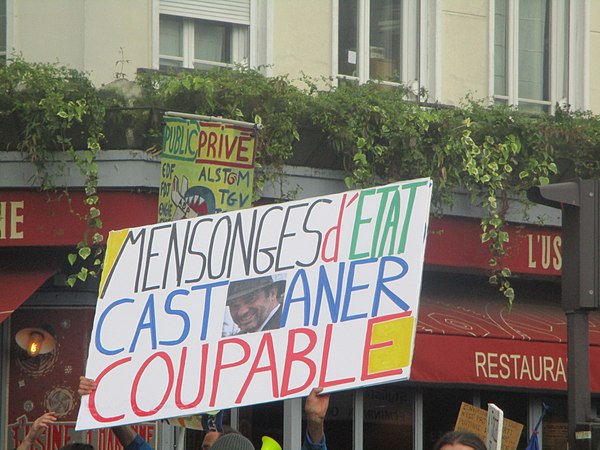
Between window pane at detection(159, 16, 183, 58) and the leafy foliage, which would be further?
window pane at detection(159, 16, 183, 58)

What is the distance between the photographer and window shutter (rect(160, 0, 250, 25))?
12.3m

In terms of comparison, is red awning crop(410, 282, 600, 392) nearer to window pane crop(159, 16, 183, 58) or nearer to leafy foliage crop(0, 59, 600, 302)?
leafy foliage crop(0, 59, 600, 302)

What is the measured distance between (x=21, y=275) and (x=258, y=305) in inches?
219

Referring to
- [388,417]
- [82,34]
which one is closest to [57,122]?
[82,34]

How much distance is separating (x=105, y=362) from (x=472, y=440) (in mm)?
2298

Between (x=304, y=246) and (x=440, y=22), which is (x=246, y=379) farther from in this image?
(x=440, y=22)

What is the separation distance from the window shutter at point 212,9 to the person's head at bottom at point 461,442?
7.62 m

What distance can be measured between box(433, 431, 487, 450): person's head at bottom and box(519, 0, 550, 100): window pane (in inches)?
366

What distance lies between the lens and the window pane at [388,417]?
13219mm

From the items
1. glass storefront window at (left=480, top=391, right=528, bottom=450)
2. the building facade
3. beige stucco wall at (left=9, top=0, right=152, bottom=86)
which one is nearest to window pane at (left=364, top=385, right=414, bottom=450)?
the building facade

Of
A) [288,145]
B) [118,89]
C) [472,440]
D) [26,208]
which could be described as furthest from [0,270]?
[472,440]

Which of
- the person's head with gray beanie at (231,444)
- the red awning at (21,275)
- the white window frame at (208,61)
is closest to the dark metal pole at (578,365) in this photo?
the person's head with gray beanie at (231,444)

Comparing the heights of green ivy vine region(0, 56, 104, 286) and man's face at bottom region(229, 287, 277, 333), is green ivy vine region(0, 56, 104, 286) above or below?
above

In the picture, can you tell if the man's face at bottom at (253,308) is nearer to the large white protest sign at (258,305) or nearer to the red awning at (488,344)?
the large white protest sign at (258,305)
